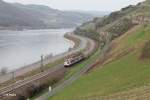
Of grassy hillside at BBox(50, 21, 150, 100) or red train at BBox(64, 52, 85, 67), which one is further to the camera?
red train at BBox(64, 52, 85, 67)

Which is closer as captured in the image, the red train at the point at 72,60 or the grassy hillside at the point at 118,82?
the grassy hillside at the point at 118,82

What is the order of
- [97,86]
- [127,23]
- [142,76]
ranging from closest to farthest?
[142,76]
[97,86]
[127,23]

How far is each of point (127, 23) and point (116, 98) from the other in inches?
3610

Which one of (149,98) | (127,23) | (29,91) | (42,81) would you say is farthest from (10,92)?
(127,23)

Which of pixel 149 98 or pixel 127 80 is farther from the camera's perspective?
pixel 127 80

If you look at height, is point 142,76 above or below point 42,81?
above

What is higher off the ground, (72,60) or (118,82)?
(118,82)

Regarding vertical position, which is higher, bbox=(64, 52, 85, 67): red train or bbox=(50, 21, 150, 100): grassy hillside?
bbox=(50, 21, 150, 100): grassy hillside

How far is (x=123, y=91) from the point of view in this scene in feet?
110

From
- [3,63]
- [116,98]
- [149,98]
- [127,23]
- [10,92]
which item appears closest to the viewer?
[149,98]

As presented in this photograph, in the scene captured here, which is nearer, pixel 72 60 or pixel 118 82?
pixel 118 82

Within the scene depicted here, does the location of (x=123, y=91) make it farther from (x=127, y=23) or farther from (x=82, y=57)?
(x=127, y=23)

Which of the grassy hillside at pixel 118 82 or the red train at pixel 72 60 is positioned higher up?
the grassy hillside at pixel 118 82

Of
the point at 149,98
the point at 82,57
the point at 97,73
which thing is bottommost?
the point at 82,57
